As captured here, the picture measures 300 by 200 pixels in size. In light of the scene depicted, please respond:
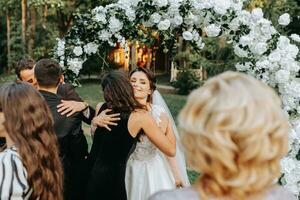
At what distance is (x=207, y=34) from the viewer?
593cm

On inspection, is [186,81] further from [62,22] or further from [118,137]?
[118,137]

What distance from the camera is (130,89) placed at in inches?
168

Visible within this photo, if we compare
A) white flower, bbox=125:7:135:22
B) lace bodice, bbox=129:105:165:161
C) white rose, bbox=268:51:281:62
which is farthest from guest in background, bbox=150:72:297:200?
white flower, bbox=125:7:135:22

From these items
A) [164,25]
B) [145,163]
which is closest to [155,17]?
[164,25]

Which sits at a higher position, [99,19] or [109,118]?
[99,19]

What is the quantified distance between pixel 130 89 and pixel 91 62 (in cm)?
2326

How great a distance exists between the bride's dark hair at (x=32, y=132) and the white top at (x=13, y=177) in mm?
26

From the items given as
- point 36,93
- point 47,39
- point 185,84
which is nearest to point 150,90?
point 36,93

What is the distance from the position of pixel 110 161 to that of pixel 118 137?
0.82ft

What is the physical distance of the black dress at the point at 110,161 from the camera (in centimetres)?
428

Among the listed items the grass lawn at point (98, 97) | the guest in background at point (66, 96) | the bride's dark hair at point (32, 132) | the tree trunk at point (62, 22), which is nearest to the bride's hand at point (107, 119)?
the guest in background at point (66, 96)

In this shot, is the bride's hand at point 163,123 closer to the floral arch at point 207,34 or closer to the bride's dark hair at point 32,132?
the floral arch at point 207,34

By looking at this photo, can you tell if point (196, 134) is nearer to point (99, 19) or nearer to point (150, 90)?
point (150, 90)

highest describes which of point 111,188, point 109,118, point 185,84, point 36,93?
point 36,93
